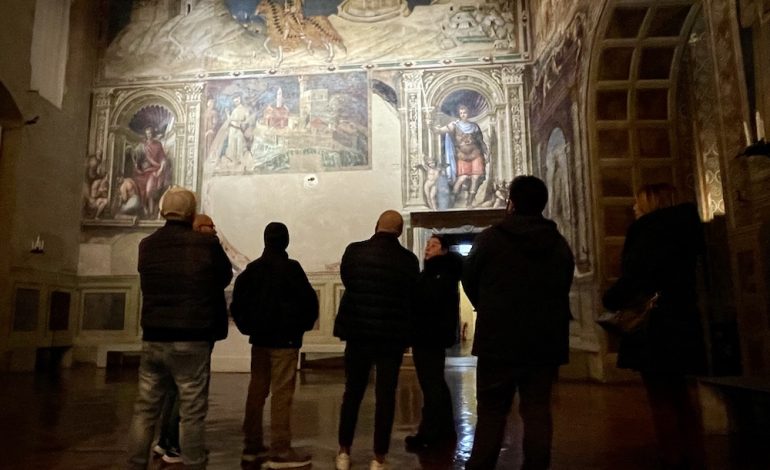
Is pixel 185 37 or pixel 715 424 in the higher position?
pixel 185 37

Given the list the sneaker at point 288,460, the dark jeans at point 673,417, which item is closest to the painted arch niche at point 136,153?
the sneaker at point 288,460

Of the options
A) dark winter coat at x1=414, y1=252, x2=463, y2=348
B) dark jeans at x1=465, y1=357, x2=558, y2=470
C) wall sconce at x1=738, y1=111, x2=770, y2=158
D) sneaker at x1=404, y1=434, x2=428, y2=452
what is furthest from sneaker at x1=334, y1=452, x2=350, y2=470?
wall sconce at x1=738, y1=111, x2=770, y2=158

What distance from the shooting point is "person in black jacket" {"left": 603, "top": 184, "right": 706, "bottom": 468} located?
9.56 ft

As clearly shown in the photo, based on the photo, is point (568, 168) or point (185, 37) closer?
point (568, 168)

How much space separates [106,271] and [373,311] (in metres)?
11.2

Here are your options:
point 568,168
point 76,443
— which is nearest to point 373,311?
point 76,443

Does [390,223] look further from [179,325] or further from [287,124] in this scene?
[287,124]

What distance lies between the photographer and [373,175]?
491 inches

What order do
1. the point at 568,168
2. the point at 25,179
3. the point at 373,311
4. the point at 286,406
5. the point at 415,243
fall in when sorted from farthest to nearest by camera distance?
the point at 415,243 → the point at 25,179 → the point at 568,168 → the point at 286,406 → the point at 373,311

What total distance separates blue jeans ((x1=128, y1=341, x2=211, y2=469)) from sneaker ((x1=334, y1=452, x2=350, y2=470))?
2.91 feet

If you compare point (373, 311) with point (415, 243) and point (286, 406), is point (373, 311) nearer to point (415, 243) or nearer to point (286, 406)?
point (286, 406)

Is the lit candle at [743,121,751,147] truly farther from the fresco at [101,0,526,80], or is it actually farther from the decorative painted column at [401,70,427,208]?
the fresco at [101,0,526,80]

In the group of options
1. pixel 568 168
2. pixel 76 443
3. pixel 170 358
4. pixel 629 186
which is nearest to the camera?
pixel 170 358

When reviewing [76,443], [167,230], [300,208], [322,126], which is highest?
[322,126]
